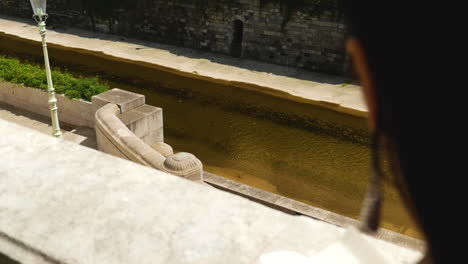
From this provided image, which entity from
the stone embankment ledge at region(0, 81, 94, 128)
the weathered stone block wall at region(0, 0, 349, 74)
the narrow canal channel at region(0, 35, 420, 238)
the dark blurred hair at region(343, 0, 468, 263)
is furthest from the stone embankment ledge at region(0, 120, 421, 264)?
the weathered stone block wall at region(0, 0, 349, 74)

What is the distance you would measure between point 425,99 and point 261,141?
46.6ft

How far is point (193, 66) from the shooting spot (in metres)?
21.2

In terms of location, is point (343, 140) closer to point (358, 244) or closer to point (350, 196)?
point (350, 196)

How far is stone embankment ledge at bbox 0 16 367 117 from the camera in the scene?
59.2ft

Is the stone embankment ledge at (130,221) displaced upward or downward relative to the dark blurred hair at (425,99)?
downward

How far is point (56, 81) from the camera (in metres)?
13.3

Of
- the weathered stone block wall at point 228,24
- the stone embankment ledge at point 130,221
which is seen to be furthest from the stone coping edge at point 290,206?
the weathered stone block wall at point 228,24

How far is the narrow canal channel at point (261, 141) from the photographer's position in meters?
12.3

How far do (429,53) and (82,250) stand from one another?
1.43 m

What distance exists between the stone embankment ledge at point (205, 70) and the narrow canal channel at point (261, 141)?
1.63 ft

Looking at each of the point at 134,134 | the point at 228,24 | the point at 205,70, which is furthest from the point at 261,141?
the point at 228,24

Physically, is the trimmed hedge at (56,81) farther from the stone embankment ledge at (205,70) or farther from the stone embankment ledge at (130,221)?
the stone embankment ledge at (130,221)


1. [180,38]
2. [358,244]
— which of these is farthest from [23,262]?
[180,38]

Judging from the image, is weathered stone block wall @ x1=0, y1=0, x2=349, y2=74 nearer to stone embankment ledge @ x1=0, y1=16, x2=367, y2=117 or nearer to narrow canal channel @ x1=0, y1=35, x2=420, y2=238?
stone embankment ledge @ x1=0, y1=16, x2=367, y2=117
